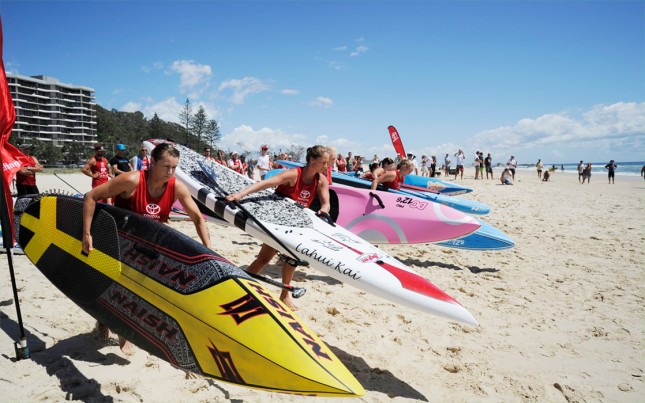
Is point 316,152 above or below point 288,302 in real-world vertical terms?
above

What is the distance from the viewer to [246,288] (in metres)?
2.43

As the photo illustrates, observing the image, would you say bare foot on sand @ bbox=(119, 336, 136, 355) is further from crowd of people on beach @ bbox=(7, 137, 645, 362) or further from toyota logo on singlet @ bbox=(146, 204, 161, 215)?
toyota logo on singlet @ bbox=(146, 204, 161, 215)

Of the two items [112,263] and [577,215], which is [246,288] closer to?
[112,263]

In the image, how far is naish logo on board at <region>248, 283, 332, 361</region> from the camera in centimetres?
221

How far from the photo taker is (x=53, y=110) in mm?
81188

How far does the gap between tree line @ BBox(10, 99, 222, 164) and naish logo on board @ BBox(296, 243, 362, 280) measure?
1967 centimetres

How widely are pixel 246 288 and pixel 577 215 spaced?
11410mm

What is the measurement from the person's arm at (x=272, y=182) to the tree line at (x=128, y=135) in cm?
1904

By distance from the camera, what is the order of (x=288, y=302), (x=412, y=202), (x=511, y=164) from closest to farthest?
(x=288, y=302) < (x=412, y=202) < (x=511, y=164)

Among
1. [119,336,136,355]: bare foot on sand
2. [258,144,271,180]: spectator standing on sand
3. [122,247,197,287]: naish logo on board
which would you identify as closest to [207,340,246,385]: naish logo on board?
[122,247,197,287]: naish logo on board

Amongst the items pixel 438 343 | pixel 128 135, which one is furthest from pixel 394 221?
pixel 128 135

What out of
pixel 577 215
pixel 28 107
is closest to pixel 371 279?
pixel 577 215

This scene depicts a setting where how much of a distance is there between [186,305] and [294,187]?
79.9 inches

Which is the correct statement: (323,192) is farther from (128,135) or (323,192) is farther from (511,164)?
(128,135)
